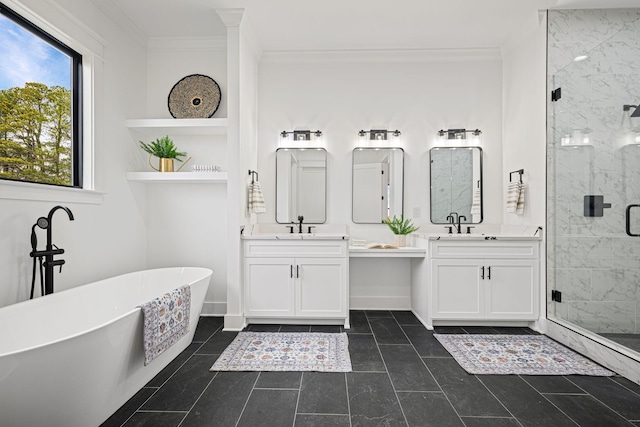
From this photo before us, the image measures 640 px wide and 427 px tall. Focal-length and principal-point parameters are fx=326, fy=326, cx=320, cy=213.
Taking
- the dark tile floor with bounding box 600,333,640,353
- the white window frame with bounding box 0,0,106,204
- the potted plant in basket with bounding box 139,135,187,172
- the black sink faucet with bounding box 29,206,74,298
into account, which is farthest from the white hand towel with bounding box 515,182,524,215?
the white window frame with bounding box 0,0,106,204

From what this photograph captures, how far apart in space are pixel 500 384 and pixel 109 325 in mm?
2294

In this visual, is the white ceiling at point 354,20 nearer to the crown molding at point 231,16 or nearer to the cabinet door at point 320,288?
the crown molding at point 231,16

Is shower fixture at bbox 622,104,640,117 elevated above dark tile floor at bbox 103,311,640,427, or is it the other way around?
shower fixture at bbox 622,104,640,117

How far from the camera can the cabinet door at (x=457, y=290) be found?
10.1 ft

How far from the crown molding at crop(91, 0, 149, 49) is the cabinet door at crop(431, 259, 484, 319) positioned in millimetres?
3808

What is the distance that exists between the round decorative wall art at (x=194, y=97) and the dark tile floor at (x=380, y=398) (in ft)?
8.07

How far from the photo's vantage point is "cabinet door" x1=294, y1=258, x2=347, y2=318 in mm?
3135

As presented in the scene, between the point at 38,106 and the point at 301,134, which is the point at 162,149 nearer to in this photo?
the point at 38,106

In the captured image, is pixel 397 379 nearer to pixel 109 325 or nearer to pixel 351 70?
pixel 109 325

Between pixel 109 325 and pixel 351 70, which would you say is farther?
pixel 351 70

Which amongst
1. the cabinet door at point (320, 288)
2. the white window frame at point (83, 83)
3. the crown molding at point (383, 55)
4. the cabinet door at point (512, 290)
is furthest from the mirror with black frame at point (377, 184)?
the white window frame at point (83, 83)

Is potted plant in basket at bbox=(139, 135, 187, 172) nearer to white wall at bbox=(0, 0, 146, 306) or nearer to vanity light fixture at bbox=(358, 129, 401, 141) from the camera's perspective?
white wall at bbox=(0, 0, 146, 306)

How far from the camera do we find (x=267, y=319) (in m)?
3.20

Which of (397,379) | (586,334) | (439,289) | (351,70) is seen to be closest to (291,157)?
(351,70)
